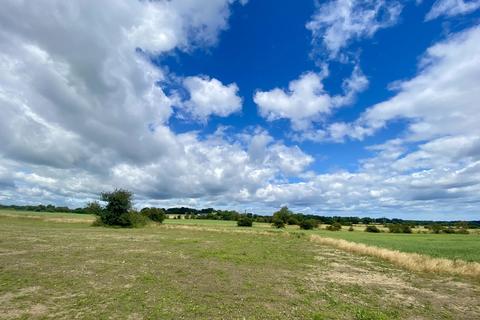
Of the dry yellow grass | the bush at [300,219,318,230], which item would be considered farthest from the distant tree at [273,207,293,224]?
the dry yellow grass

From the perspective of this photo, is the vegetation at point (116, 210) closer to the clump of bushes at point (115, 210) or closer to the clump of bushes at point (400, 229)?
the clump of bushes at point (115, 210)

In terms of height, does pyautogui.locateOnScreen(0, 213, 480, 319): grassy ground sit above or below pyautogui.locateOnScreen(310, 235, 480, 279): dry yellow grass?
below

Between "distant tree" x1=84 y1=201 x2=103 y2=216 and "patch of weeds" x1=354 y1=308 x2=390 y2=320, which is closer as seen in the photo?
"patch of weeds" x1=354 y1=308 x2=390 y2=320

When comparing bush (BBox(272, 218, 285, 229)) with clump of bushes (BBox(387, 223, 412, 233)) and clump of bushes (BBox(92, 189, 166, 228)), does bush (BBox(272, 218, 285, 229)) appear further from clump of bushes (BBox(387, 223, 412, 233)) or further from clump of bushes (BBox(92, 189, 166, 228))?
clump of bushes (BBox(92, 189, 166, 228))

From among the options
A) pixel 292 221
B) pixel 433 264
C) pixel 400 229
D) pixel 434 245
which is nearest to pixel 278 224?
pixel 292 221

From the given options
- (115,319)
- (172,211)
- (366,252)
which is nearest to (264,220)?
(172,211)

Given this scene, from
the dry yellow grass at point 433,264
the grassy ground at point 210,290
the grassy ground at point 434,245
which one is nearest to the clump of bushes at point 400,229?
the grassy ground at point 434,245

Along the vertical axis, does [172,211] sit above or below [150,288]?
above

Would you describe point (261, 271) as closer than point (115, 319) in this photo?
No

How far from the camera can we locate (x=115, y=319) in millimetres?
9000

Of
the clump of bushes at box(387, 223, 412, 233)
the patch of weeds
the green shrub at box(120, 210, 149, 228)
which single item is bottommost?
the patch of weeds

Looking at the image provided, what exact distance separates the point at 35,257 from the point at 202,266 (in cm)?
1084

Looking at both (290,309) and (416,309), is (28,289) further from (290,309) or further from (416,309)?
(416,309)

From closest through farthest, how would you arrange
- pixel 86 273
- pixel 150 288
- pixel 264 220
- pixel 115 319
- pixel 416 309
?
pixel 115 319
pixel 416 309
pixel 150 288
pixel 86 273
pixel 264 220
